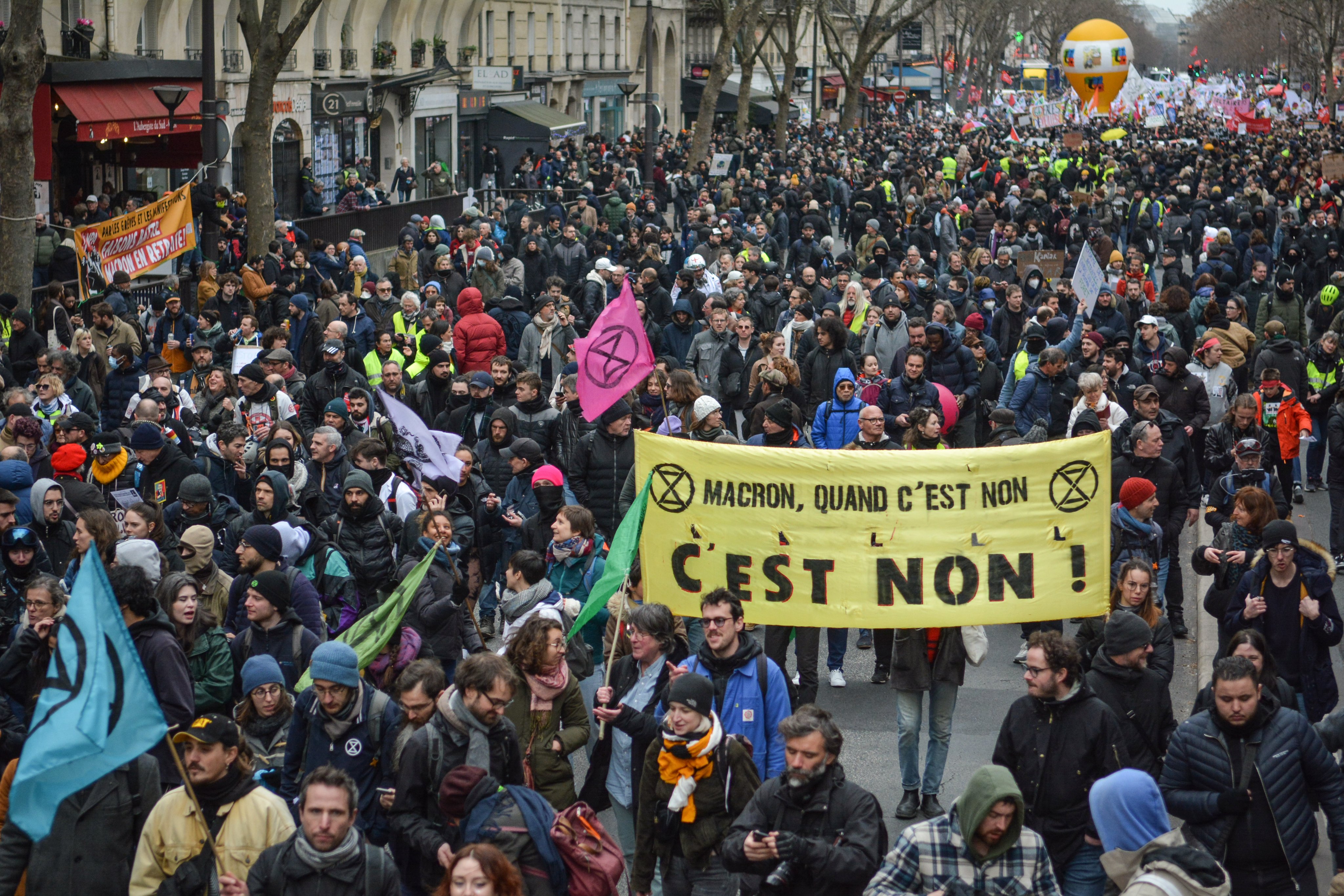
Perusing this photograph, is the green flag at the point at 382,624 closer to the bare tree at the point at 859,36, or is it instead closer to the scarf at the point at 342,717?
the scarf at the point at 342,717

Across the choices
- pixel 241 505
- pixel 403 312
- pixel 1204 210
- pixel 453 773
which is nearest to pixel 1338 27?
pixel 1204 210

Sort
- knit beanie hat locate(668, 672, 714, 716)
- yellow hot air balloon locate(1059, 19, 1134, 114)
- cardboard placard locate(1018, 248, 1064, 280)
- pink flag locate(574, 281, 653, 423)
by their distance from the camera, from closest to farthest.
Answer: knit beanie hat locate(668, 672, 714, 716)
pink flag locate(574, 281, 653, 423)
cardboard placard locate(1018, 248, 1064, 280)
yellow hot air balloon locate(1059, 19, 1134, 114)

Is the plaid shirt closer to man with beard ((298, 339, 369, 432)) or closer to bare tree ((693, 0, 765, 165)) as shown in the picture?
man with beard ((298, 339, 369, 432))

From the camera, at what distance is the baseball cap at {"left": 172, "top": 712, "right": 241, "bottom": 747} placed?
5594mm

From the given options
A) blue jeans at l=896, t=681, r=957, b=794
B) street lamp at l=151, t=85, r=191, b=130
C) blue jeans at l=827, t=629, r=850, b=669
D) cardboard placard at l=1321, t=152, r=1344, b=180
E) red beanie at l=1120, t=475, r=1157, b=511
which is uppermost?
→ street lamp at l=151, t=85, r=191, b=130

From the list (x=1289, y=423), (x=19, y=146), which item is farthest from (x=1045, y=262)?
(x=19, y=146)

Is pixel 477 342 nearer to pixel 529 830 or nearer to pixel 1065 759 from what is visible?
pixel 1065 759

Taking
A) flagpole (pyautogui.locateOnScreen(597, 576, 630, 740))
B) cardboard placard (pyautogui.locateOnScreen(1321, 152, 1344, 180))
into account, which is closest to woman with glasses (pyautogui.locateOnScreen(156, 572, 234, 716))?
flagpole (pyautogui.locateOnScreen(597, 576, 630, 740))

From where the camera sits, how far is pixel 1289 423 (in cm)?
1191

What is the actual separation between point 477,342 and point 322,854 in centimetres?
902

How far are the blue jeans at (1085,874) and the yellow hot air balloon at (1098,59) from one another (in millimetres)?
69204

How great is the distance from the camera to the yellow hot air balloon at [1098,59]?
71.8 metres

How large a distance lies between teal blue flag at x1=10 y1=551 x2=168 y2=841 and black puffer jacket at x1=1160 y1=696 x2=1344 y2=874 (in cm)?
342

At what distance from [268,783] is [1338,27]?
55.9 meters
